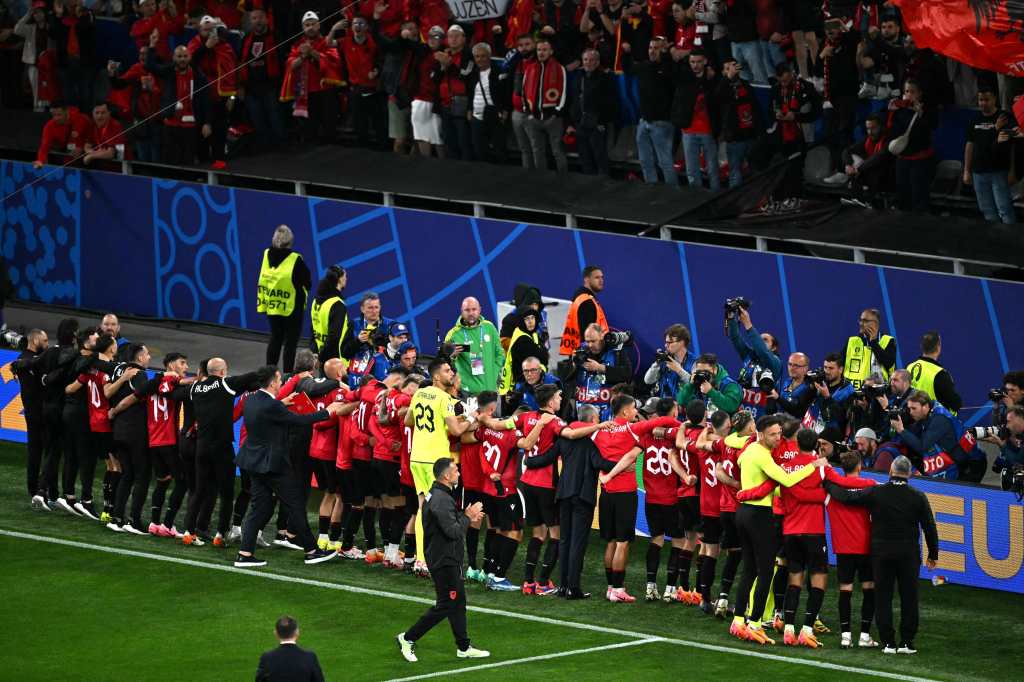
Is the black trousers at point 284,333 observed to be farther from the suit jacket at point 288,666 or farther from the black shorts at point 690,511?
the suit jacket at point 288,666

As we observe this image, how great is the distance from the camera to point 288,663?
11523 mm

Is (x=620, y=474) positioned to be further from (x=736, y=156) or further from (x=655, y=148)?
(x=655, y=148)

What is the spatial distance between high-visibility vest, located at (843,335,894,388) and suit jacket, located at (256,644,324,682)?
920cm

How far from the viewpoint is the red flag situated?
61.6ft

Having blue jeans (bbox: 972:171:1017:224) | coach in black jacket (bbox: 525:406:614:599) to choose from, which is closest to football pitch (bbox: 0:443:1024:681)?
coach in black jacket (bbox: 525:406:614:599)

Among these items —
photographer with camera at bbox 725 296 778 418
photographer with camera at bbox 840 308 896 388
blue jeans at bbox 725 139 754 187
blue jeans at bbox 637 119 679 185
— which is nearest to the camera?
photographer with camera at bbox 725 296 778 418

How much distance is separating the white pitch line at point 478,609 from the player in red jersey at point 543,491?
2.14 ft

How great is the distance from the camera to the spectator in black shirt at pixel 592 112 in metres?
24.9

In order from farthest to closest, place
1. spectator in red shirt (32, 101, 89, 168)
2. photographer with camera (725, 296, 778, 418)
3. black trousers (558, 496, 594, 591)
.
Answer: spectator in red shirt (32, 101, 89, 168) < photographer with camera (725, 296, 778, 418) < black trousers (558, 496, 594, 591)

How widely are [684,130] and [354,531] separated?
8317 mm

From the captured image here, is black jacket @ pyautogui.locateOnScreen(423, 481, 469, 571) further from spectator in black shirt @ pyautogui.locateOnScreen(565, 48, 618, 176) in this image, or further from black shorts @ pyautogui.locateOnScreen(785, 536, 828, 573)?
spectator in black shirt @ pyautogui.locateOnScreen(565, 48, 618, 176)

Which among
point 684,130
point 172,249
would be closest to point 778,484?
point 684,130

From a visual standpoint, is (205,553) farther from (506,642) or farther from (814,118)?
(814,118)

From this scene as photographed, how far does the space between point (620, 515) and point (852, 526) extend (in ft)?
6.83
